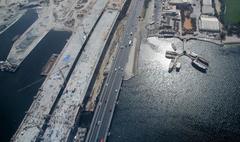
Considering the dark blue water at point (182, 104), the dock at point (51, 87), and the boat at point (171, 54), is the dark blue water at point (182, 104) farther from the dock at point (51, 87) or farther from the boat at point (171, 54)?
the dock at point (51, 87)

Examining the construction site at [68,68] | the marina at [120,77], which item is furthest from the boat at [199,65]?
the construction site at [68,68]

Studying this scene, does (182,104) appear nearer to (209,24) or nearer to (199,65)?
(199,65)

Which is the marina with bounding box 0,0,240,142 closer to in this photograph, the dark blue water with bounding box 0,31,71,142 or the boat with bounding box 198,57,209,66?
the boat with bounding box 198,57,209,66

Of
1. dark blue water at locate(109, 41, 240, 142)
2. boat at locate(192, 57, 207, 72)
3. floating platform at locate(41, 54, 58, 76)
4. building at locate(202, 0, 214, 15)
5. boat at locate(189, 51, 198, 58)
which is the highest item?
building at locate(202, 0, 214, 15)

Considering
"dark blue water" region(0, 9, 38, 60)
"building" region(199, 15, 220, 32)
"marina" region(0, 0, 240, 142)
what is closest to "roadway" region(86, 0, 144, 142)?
"marina" region(0, 0, 240, 142)

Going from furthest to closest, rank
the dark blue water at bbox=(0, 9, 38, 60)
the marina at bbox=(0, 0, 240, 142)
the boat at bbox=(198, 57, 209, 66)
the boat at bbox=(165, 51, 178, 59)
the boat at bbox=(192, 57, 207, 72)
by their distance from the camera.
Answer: the dark blue water at bbox=(0, 9, 38, 60), the boat at bbox=(165, 51, 178, 59), the boat at bbox=(198, 57, 209, 66), the boat at bbox=(192, 57, 207, 72), the marina at bbox=(0, 0, 240, 142)

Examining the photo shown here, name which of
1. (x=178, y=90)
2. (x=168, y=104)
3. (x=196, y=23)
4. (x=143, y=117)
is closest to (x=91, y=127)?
(x=143, y=117)

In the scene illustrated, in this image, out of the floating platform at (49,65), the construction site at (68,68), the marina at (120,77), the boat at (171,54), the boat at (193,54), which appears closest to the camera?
the construction site at (68,68)
